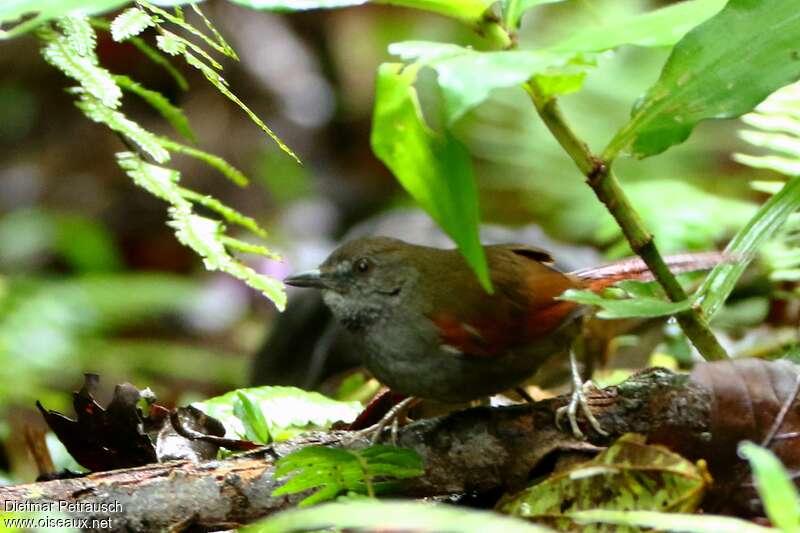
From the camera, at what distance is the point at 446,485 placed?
2.32 m

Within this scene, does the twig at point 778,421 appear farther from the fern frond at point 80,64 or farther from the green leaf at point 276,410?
the fern frond at point 80,64

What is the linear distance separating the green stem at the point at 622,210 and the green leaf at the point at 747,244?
6 cm

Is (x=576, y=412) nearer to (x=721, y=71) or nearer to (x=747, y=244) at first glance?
(x=747, y=244)

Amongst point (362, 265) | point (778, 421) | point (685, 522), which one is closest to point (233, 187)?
point (362, 265)

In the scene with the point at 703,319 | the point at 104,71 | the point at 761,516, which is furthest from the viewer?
the point at 104,71

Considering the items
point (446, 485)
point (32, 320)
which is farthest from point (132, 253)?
point (446, 485)

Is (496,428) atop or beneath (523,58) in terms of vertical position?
beneath

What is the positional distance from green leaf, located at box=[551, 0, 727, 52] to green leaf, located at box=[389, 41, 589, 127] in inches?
6.9

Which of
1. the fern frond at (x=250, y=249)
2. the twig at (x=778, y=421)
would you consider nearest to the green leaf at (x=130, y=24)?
the fern frond at (x=250, y=249)

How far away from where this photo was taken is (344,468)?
2248mm

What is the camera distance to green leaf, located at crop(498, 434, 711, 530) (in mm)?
1883

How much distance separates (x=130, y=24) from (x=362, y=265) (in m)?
1.17

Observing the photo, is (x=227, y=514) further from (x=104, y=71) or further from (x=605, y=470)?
(x=104, y=71)

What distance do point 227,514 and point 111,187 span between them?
806cm
